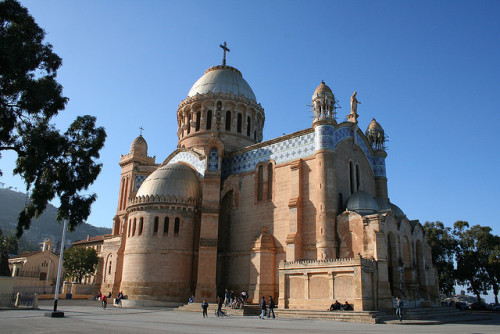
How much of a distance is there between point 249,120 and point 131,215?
1534 cm

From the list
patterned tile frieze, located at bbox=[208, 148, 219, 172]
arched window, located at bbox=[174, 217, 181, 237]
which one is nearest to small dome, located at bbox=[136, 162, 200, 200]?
arched window, located at bbox=[174, 217, 181, 237]

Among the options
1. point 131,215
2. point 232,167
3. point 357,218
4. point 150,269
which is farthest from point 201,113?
point 357,218

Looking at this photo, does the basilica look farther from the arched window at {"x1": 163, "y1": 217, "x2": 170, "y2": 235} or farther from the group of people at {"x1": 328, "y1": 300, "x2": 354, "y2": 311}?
the group of people at {"x1": 328, "y1": 300, "x2": 354, "y2": 311}

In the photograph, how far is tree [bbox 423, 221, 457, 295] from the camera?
44.7m

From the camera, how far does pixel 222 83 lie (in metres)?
42.1

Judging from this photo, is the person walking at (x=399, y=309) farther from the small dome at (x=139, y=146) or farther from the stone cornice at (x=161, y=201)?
the small dome at (x=139, y=146)

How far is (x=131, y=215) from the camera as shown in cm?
3475

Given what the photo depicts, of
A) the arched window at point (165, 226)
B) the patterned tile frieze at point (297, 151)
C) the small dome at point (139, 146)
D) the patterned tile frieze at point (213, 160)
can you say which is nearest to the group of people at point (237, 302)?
the arched window at point (165, 226)

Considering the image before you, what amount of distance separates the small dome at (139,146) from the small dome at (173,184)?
1211 cm

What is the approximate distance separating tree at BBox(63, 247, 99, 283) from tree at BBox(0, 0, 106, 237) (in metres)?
43.7

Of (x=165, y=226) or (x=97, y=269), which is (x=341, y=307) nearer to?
(x=165, y=226)

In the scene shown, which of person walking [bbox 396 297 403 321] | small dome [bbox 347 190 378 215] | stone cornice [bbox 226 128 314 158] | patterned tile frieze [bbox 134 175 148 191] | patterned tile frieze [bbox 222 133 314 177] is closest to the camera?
person walking [bbox 396 297 403 321]

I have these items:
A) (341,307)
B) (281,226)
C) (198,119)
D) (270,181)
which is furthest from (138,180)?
(341,307)

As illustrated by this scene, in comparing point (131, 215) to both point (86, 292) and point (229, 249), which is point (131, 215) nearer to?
point (229, 249)
